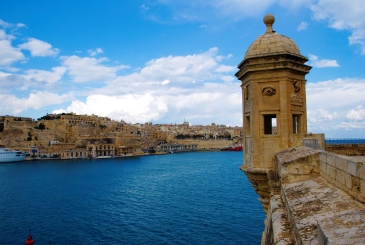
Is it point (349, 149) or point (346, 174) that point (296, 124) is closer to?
point (349, 149)

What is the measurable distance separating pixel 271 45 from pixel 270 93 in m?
Result: 0.97

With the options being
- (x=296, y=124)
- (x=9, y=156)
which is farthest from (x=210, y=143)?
(x=296, y=124)

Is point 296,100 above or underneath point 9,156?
above

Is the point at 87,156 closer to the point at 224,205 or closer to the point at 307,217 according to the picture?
the point at 224,205

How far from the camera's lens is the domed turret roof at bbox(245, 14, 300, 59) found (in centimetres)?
622

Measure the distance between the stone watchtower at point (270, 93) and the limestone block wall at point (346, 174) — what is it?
2704mm

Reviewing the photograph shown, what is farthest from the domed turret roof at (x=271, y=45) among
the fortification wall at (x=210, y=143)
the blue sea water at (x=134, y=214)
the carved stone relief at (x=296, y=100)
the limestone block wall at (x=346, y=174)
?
the fortification wall at (x=210, y=143)

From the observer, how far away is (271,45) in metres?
6.31

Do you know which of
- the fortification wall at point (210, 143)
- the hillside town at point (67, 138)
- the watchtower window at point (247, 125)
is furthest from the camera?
the fortification wall at point (210, 143)

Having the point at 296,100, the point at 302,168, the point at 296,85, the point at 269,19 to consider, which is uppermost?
the point at 269,19

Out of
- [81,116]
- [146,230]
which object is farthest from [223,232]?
[81,116]

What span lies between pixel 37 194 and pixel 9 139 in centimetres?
6703

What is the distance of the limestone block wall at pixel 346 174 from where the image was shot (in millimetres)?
2328

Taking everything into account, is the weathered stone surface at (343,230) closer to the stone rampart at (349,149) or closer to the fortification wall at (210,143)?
the stone rampart at (349,149)
